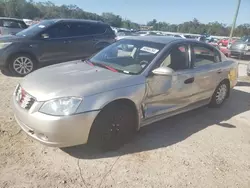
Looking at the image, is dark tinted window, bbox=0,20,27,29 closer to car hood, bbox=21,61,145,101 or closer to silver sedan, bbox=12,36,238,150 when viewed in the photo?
silver sedan, bbox=12,36,238,150

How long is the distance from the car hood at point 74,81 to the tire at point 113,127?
30cm

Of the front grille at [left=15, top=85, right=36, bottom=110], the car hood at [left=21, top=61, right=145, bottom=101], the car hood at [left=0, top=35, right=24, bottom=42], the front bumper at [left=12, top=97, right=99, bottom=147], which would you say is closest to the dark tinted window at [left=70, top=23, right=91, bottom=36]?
the car hood at [left=0, top=35, right=24, bottom=42]

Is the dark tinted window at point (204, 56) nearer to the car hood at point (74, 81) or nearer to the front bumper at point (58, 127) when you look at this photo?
the car hood at point (74, 81)

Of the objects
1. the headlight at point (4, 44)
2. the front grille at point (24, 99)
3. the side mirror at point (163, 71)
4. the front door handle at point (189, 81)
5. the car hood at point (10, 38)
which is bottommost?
the front grille at point (24, 99)

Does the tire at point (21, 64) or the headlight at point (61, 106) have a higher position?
the headlight at point (61, 106)

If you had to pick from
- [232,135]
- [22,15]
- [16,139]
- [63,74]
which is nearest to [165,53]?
[63,74]

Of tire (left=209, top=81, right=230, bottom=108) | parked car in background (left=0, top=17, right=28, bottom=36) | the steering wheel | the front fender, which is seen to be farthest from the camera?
parked car in background (left=0, top=17, right=28, bottom=36)

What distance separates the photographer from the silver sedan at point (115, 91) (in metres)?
2.80

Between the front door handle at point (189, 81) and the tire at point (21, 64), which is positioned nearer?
the front door handle at point (189, 81)

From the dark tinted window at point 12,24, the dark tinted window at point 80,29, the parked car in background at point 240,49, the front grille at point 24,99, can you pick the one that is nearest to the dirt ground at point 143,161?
the front grille at point 24,99

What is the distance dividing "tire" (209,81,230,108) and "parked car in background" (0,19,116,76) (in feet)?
14.5

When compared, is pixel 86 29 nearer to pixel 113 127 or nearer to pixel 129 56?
pixel 129 56

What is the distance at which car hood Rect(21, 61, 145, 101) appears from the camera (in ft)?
9.41

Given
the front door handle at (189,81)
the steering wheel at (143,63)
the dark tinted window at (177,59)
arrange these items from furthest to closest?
the front door handle at (189,81)
the dark tinted window at (177,59)
the steering wheel at (143,63)
